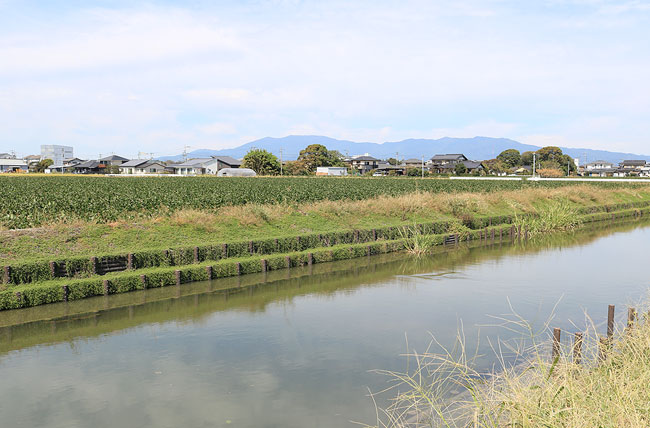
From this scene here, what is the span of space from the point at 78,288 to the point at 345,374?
11.5 meters

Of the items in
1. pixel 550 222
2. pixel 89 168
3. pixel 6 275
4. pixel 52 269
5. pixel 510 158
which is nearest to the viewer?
pixel 6 275

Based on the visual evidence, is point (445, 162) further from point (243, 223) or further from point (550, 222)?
point (243, 223)

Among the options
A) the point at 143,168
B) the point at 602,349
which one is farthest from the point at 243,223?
the point at 143,168

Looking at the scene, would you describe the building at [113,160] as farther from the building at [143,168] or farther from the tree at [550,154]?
the tree at [550,154]

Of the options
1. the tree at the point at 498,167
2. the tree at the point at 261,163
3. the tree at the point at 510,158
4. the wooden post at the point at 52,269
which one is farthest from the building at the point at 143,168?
the wooden post at the point at 52,269

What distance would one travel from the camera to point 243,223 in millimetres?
27984

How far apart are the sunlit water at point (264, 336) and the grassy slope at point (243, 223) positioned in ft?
12.9

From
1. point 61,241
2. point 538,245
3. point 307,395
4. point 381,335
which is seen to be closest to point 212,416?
point 307,395

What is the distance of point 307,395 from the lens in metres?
10.9

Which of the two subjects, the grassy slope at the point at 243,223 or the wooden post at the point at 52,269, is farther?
the grassy slope at the point at 243,223

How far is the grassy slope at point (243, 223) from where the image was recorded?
21.0 m

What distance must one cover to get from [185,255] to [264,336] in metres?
8.67

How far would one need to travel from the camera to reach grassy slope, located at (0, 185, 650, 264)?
21047 millimetres

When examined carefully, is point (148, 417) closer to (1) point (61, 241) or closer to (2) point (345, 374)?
(2) point (345, 374)
